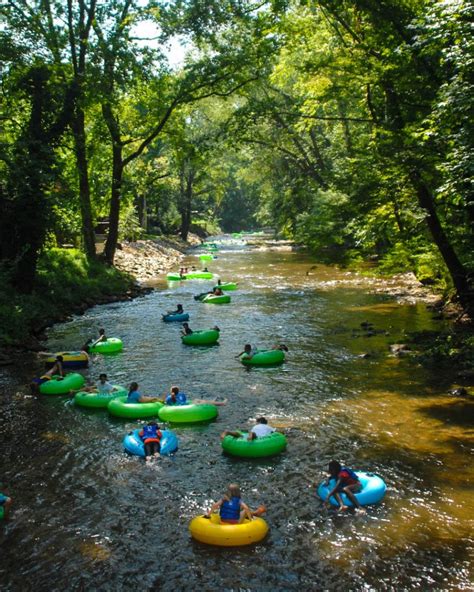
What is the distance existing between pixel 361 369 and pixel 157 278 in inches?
822

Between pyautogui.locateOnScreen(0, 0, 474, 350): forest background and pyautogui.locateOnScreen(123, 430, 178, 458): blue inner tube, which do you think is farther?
pyautogui.locateOnScreen(0, 0, 474, 350): forest background

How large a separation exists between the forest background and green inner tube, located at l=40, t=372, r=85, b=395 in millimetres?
4048

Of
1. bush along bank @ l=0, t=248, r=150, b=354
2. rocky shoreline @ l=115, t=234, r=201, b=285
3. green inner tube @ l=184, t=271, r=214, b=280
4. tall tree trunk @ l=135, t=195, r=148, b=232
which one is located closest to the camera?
bush along bank @ l=0, t=248, r=150, b=354

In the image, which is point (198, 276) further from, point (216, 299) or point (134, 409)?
point (134, 409)

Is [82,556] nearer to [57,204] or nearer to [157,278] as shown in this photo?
[57,204]

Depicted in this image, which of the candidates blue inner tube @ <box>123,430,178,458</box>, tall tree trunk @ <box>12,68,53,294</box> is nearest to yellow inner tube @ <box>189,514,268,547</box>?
blue inner tube @ <box>123,430,178,458</box>

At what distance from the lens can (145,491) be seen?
332 inches

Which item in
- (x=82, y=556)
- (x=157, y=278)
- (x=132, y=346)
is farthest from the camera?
(x=157, y=278)

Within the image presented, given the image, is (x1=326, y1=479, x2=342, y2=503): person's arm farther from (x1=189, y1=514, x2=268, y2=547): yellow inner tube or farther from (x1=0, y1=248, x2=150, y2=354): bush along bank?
(x1=0, y1=248, x2=150, y2=354): bush along bank

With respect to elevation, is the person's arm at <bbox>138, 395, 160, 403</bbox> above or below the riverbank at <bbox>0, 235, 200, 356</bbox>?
below

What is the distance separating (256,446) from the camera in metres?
9.47

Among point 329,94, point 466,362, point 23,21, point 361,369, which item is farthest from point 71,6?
point 466,362

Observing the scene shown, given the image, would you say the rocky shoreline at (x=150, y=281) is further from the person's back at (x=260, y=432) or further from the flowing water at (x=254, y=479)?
the person's back at (x=260, y=432)

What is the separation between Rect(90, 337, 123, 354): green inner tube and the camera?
16.2m
